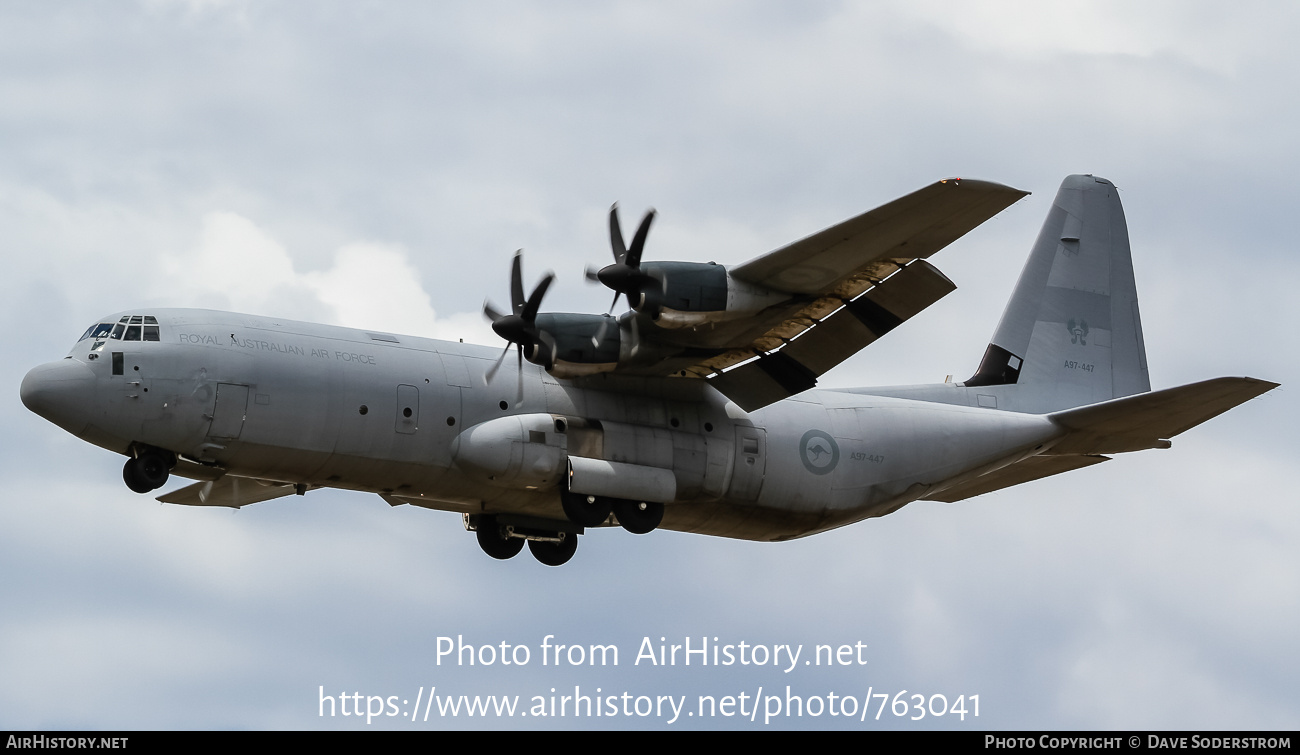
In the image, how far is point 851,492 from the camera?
24.3 m

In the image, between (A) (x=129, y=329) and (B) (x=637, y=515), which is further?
(B) (x=637, y=515)

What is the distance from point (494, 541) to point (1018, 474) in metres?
8.32

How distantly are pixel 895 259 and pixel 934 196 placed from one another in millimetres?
1797

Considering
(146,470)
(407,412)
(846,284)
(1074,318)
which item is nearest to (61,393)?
(146,470)

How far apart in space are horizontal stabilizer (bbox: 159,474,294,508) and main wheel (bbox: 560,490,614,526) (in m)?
5.19

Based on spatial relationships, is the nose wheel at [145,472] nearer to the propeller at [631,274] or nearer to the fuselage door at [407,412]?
the fuselage door at [407,412]

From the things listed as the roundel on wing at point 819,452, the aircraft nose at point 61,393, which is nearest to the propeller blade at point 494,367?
the roundel on wing at point 819,452

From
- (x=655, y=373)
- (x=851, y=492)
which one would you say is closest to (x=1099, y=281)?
(x=851, y=492)

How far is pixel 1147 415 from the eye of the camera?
933 inches

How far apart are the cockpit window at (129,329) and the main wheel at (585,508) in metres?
5.60

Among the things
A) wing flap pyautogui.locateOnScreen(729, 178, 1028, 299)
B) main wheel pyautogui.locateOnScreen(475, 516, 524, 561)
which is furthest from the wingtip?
main wheel pyautogui.locateOnScreen(475, 516, 524, 561)

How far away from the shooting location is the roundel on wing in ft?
78.6

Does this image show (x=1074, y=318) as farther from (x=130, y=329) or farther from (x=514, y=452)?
(x=130, y=329)
